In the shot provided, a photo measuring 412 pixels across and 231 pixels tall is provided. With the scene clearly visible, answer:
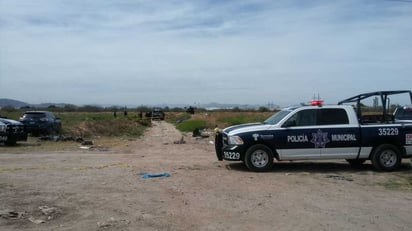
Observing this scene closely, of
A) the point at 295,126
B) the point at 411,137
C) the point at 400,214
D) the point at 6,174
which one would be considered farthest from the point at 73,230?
the point at 411,137

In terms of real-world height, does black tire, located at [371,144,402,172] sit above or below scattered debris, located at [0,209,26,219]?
above

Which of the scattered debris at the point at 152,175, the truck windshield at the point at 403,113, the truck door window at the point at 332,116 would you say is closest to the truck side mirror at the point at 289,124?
the truck door window at the point at 332,116

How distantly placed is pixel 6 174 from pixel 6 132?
11022 millimetres

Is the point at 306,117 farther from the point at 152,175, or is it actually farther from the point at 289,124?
the point at 152,175

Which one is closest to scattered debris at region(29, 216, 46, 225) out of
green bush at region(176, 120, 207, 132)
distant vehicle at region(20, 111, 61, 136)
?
distant vehicle at region(20, 111, 61, 136)

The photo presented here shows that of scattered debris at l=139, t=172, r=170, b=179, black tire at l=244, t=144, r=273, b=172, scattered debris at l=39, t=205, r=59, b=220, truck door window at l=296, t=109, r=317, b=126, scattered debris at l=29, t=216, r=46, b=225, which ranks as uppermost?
truck door window at l=296, t=109, r=317, b=126

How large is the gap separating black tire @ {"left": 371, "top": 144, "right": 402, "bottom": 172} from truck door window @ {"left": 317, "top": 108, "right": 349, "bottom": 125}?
3.90 feet

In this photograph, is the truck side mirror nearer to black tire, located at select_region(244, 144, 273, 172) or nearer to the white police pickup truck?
the white police pickup truck

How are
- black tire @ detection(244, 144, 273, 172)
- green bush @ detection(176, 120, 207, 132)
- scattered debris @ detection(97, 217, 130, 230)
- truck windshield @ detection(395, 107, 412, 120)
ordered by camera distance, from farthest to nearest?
green bush @ detection(176, 120, 207, 132) → truck windshield @ detection(395, 107, 412, 120) → black tire @ detection(244, 144, 273, 172) → scattered debris @ detection(97, 217, 130, 230)

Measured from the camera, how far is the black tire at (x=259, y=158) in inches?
527

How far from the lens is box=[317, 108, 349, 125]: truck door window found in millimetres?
13766

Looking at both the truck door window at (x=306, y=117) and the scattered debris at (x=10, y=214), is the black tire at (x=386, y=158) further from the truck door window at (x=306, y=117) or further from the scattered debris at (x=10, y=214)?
the scattered debris at (x=10, y=214)

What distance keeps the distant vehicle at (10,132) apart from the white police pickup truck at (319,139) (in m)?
13.0

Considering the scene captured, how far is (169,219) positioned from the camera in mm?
7816
